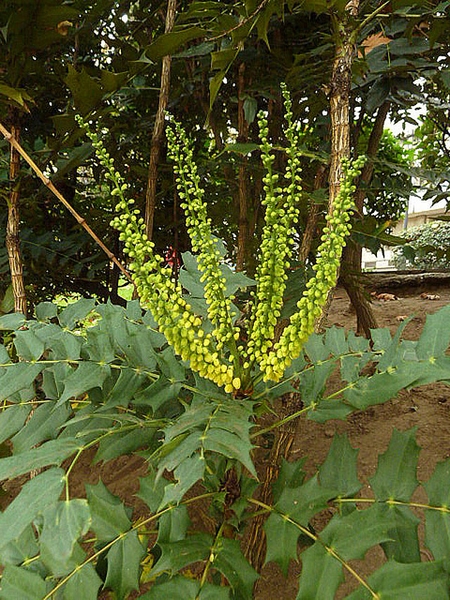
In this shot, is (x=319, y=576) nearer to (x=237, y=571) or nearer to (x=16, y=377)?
(x=237, y=571)

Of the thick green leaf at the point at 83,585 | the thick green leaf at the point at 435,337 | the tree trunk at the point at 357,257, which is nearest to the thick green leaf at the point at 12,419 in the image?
the thick green leaf at the point at 83,585

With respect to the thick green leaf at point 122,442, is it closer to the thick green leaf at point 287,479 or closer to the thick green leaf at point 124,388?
the thick green leaf at point 124,388

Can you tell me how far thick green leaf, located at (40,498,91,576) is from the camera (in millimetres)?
461

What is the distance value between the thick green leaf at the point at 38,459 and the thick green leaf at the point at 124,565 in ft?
0.49

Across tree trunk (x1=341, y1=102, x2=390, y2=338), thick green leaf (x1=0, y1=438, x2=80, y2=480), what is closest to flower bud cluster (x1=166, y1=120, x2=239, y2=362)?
thick green leaf (x1=0, y1=438, x2=80, y2=480)

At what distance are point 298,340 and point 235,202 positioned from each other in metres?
1.21

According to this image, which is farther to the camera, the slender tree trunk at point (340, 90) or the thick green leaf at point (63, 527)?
the slender tree trunk at point (340, 90)

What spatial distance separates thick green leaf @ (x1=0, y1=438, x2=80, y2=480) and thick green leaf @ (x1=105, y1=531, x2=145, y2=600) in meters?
0.15

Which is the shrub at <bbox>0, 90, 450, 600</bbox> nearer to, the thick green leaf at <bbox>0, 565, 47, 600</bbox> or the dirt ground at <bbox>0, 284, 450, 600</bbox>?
the thick green leaf at <bbox>0, 565, 47, 600</bbox>

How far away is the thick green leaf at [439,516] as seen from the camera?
1.98 feet

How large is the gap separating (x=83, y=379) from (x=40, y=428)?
0.54 feet

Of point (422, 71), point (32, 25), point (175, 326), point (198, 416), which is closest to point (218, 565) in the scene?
point (198, 416)

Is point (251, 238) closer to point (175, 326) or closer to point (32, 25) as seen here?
point (32, 25)

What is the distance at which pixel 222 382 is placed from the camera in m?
0.67
